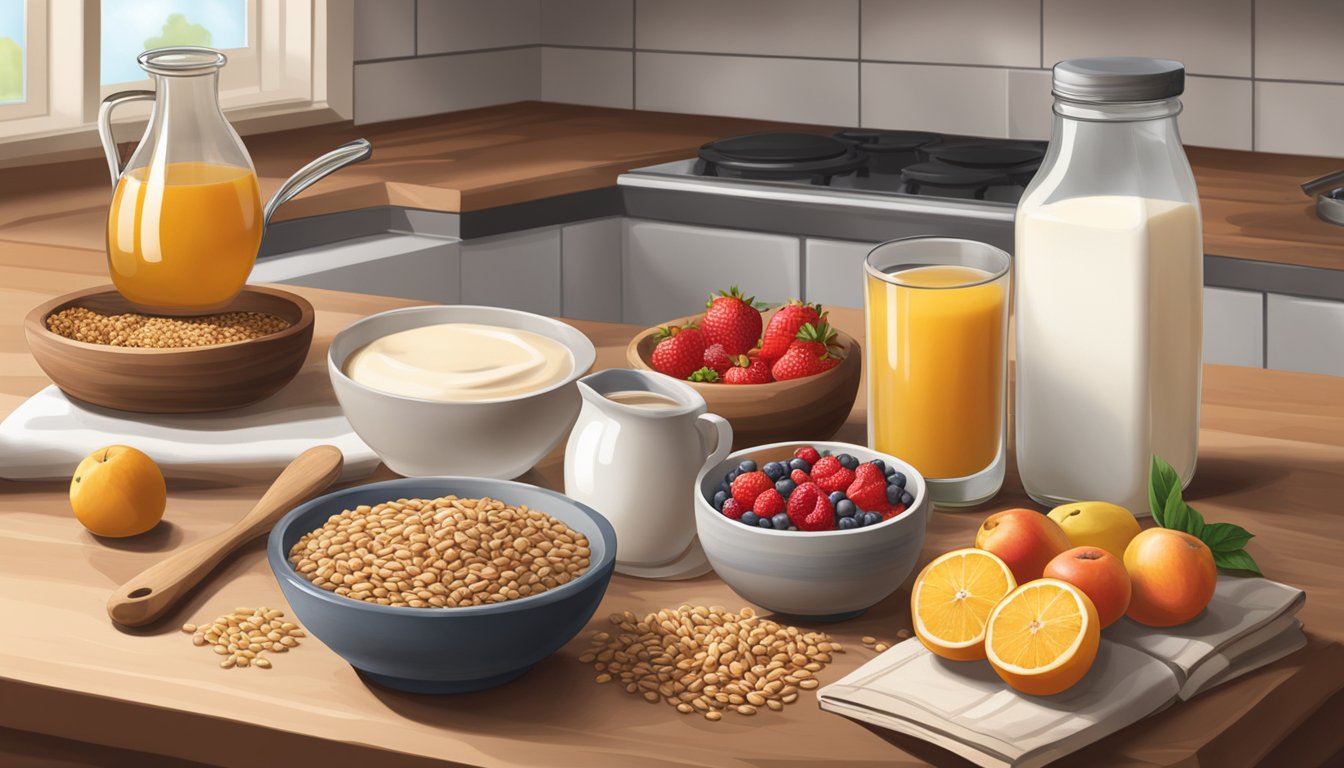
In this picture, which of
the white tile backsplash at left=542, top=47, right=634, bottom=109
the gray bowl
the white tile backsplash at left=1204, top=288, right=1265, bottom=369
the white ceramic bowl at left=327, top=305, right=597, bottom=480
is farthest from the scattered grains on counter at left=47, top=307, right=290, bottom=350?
the white tile backsplash at left=542, top=47, right=634, bottom=109

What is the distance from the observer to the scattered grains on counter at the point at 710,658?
91 centimetres

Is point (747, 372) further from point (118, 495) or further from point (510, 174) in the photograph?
point (510, 174)

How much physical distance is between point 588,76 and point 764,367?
2743 millimetres

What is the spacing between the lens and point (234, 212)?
57.5 inches

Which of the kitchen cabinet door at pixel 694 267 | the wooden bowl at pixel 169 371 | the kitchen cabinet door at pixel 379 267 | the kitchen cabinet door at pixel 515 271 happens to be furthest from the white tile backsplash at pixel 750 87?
the wooden bowl at pixel 169 371

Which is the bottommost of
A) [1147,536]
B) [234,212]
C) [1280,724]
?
[1280,724]

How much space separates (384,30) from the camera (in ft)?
11.5

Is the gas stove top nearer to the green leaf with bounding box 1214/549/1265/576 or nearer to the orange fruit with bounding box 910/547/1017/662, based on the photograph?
the green leaf with bounding box 1214/549/1265/576

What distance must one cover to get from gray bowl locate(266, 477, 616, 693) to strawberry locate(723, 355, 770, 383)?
0.31 m

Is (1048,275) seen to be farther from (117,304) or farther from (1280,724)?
(117,304)

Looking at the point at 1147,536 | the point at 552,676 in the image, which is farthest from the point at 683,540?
the point at 1147,536

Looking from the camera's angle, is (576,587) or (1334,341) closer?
(576,587)

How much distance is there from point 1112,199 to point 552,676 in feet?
1.80

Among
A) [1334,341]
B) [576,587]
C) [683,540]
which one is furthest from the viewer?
[1334,341]
